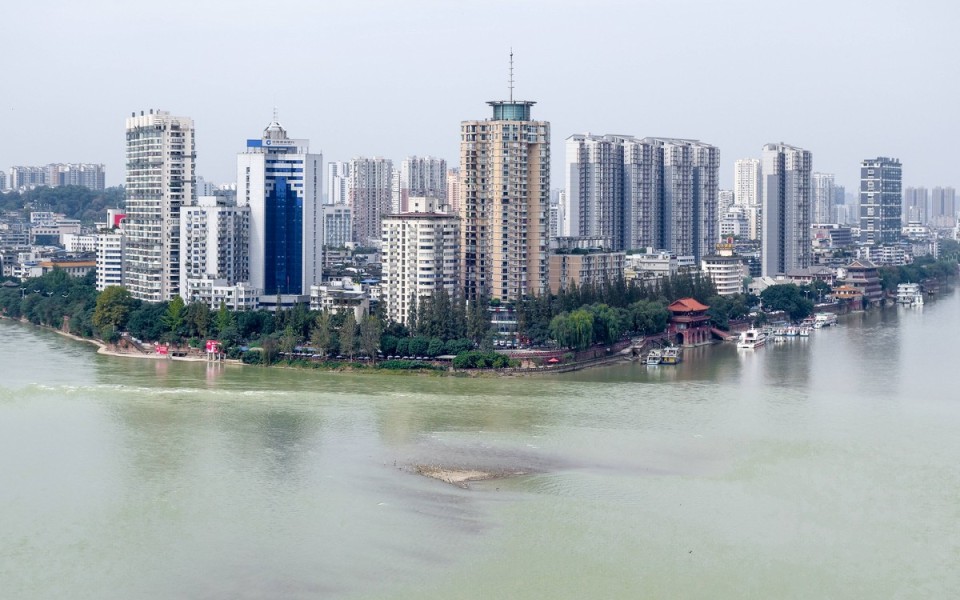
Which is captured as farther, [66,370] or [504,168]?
[504,168]

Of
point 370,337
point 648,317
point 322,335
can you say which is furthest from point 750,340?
point 322,335

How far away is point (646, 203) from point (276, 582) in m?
18.1

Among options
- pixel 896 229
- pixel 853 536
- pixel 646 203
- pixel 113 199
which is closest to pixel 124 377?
pixel 853 536

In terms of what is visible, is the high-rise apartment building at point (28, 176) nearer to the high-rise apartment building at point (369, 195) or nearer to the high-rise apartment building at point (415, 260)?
the high-rise apartment building at point (369, 195)

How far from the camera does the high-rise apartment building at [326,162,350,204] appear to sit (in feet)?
114

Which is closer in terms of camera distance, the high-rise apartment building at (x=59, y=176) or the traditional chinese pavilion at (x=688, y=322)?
the traditional chinese pavilion at (x=688, y=322)

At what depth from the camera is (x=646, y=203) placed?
78.4 ft

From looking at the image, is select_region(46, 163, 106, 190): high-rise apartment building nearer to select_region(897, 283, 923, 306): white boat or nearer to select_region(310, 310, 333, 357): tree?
select_region(897, 283, 923, 306): white boat

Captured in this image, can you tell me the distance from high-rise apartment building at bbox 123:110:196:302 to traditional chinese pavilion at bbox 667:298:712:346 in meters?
5.95

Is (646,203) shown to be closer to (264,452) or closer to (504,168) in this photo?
(504,168)

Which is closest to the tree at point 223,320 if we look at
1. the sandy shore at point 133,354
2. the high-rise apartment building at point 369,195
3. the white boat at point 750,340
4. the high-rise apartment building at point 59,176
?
the sandy shore at point 133,354

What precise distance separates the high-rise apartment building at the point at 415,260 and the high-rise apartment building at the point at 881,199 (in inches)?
835

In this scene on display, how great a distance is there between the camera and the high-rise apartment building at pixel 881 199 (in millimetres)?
33938

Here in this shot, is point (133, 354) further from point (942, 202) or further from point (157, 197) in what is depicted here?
point (942, 202)
